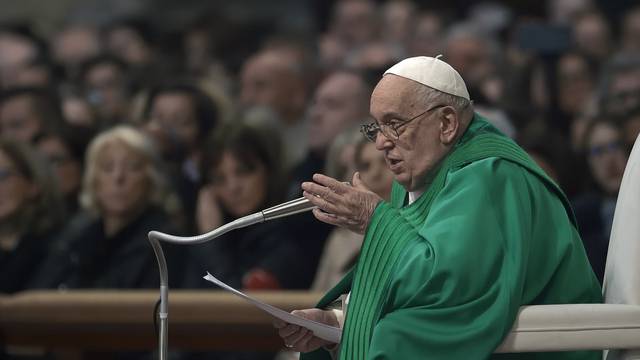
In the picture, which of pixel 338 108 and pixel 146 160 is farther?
pixel 338 108

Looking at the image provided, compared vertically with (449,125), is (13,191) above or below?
below

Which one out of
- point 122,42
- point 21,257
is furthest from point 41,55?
point 21,257

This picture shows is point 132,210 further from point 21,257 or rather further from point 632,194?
point 632,194

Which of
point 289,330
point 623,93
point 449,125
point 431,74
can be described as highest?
point 431,74

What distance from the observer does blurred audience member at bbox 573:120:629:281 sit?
7.70 m

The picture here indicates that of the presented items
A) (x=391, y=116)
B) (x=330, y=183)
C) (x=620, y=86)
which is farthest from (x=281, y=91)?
(x=330, y=183)

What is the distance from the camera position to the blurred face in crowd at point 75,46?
13367mm

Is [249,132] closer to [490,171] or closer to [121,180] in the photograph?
[121,180]

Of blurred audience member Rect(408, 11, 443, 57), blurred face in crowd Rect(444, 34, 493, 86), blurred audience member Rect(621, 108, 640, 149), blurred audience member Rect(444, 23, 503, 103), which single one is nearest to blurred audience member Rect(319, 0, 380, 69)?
blurred audience member Rect(408, 11, 443, 57)

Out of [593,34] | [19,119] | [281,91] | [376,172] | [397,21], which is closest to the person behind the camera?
[376,172]

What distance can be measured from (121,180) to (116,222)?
0.22 m

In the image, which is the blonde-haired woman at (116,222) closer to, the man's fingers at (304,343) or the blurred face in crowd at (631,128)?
the blurred face in crowd at (631,128)

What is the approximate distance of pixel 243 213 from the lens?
Answer: 780 cm

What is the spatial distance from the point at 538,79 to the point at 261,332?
183 inches
